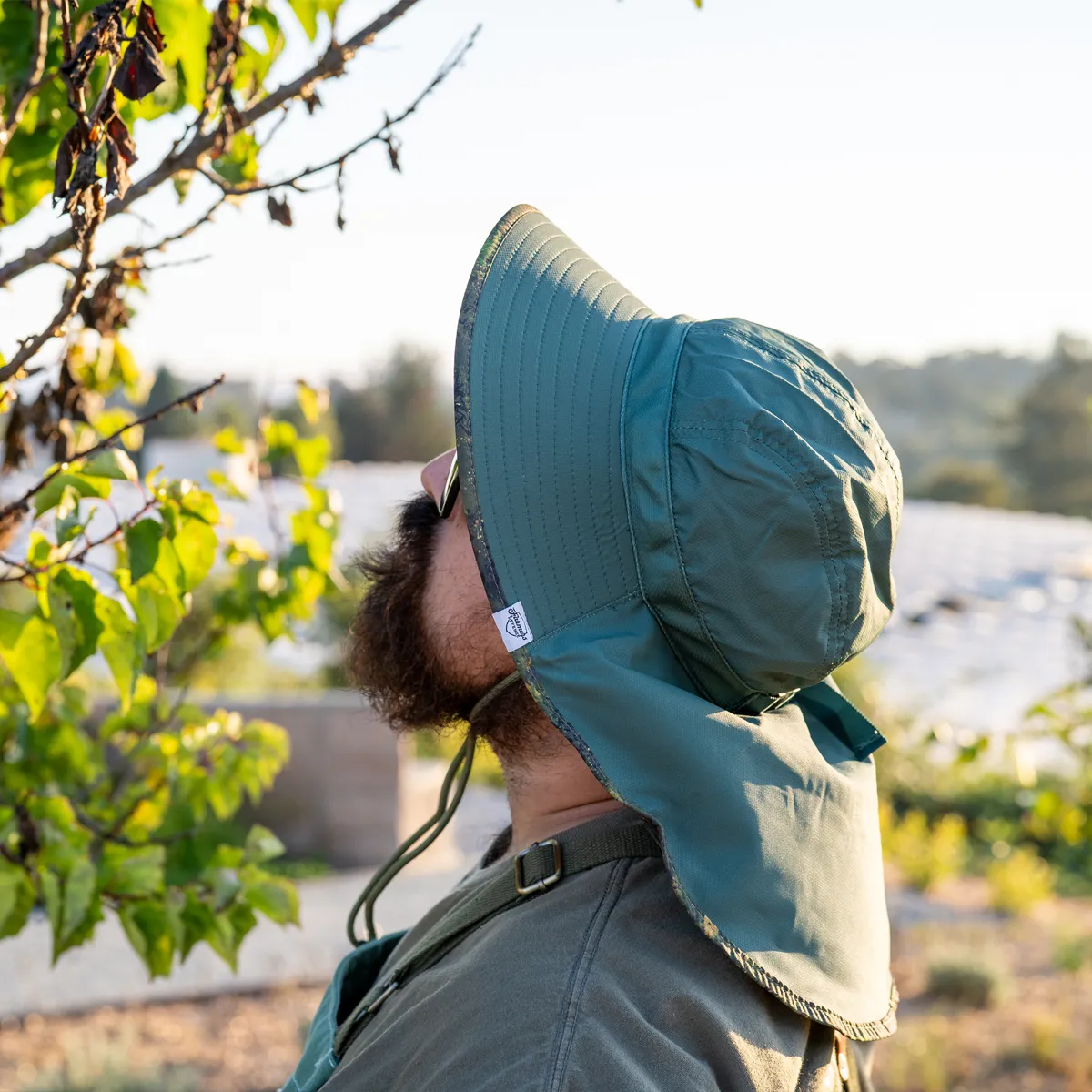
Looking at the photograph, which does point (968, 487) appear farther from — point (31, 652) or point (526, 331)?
point (31, 652)

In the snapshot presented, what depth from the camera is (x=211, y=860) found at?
1693 millimetres

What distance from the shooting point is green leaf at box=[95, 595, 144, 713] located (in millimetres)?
1274

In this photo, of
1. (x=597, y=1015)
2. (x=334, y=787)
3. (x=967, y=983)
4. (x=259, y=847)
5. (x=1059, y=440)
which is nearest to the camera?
(x=597, y=1015)

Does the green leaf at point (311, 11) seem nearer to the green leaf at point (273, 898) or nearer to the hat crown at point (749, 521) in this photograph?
the hat crown at point (749, 521)

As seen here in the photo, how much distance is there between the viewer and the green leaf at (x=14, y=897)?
144cm

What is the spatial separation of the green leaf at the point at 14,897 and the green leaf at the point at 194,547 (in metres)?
0.46

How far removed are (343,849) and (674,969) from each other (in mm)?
7454

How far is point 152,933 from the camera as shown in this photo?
1.60 m

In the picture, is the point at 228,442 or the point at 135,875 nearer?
the point at 135,875

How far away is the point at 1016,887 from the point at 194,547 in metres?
7.62

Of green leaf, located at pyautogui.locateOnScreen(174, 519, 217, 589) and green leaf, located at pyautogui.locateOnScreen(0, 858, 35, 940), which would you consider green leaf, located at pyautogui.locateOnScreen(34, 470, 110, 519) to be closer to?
green leaf, located at pyautogui.locateOnScreen(174, 519, 217, 589)

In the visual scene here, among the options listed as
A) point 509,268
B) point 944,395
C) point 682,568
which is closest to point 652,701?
point 682,568

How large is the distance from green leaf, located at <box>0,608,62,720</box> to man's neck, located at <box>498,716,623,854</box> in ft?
1.68

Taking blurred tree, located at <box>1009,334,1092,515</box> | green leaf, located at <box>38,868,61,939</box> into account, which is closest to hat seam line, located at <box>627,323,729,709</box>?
green leaf, located at <box>38,868,61,939</box>
